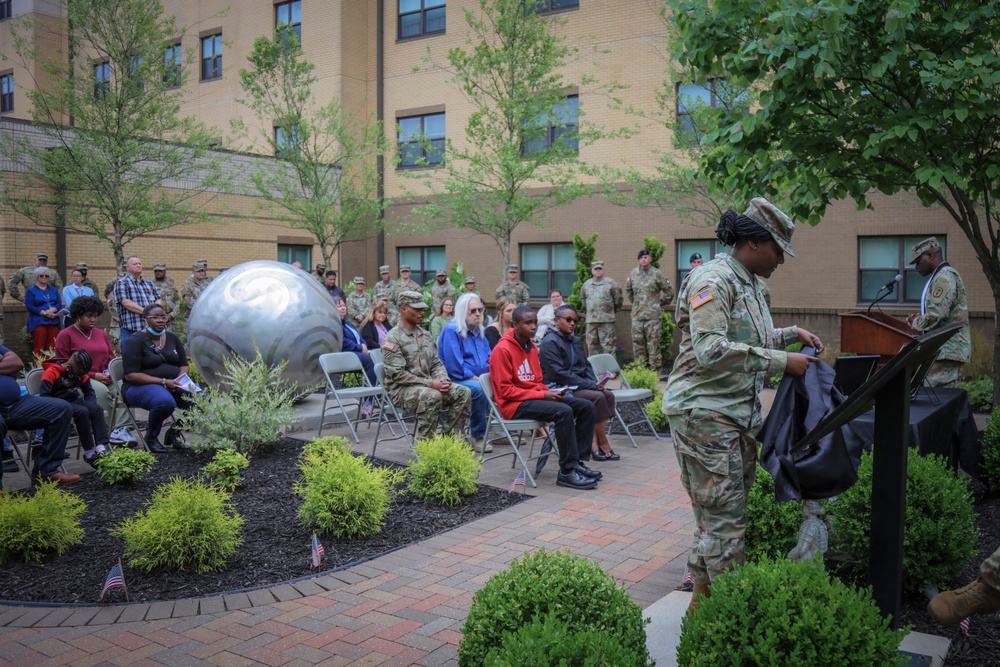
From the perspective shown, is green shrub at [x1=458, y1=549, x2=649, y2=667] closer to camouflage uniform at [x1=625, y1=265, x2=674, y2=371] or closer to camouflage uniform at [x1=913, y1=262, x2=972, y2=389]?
A: camouflage uniform at [x1=913, y1=262, x2=972, y2=389]

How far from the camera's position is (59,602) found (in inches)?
194

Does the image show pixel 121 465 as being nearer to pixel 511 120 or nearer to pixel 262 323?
pixel 262 323

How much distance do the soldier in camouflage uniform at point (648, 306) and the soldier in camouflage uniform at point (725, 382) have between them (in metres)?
12.3

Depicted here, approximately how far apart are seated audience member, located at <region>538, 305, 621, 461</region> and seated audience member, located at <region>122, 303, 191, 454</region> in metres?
3.91

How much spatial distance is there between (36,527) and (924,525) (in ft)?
17.9

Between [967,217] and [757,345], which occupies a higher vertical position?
[967,217]

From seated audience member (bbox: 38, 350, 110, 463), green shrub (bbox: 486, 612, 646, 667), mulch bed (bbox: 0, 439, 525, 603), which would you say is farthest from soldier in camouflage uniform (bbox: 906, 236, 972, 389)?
seated audience member (bbox: 38, 350, 110, 463)

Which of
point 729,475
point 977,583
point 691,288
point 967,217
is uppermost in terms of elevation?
point 967,217

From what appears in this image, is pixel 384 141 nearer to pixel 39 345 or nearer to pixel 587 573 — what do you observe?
pixel 39 345

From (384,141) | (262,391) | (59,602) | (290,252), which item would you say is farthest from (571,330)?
(290,252)

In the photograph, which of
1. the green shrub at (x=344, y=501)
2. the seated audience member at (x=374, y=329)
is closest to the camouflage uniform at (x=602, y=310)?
the seated audience member at (x=374, y=329)

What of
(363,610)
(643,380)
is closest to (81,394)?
(363,610)

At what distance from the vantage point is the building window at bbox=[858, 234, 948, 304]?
687 inches

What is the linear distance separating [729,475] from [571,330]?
4850 millimetres
